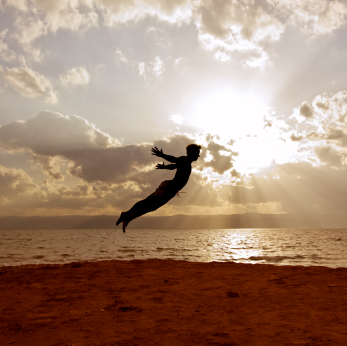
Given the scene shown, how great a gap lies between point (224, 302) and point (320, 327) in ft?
10.6

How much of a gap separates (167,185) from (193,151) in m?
0.80

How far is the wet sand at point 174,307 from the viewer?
6.32 meters

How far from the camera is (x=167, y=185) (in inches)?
179

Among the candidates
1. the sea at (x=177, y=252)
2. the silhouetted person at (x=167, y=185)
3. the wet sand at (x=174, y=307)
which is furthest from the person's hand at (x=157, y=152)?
the sea at (x=177, y=252)

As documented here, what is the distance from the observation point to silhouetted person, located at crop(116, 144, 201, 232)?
14.8ft

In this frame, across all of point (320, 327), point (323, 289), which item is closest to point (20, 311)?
point (320, 327)

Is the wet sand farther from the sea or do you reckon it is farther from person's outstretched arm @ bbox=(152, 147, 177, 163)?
the sea

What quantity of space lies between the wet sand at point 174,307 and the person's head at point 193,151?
4.42m

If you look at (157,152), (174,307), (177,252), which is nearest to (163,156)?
(157,152)

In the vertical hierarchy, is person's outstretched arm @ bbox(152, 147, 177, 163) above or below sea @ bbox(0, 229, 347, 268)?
above

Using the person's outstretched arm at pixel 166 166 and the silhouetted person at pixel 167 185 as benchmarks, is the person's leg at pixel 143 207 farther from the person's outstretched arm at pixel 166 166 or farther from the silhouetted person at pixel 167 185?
the person's outstretched arm at pixel 166 166

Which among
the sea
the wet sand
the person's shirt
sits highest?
the person's shirt

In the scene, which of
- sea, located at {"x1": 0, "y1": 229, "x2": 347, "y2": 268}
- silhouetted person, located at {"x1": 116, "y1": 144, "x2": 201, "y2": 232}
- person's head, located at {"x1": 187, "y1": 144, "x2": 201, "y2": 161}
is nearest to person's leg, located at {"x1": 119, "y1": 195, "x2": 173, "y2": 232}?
silhouetted person, located at {"x1": 116, "y1": 144, "x2": 201, "y2": 232}

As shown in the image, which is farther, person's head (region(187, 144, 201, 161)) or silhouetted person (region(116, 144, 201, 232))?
person's head (region(187, 144, 201, 161))
